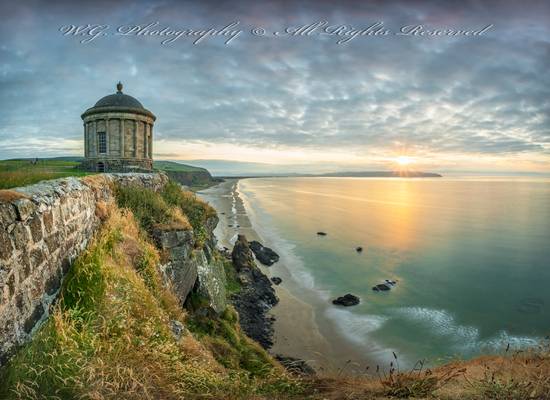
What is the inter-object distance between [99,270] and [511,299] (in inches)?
1049

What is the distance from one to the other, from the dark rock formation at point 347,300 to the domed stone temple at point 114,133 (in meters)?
19.6

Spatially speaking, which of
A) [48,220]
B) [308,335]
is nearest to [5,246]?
[48,220]

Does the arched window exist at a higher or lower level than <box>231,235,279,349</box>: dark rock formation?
higher

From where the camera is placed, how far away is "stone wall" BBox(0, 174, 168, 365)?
12.5 ft

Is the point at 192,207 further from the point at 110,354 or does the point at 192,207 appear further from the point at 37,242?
the point at 110,354

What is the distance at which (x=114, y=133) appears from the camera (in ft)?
93.0

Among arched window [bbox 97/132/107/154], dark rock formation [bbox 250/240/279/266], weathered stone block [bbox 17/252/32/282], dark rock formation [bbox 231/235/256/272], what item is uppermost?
arched window [bbox 97/132/107/154]

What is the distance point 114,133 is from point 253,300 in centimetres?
1995

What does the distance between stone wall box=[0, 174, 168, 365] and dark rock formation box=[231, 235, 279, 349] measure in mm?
11411

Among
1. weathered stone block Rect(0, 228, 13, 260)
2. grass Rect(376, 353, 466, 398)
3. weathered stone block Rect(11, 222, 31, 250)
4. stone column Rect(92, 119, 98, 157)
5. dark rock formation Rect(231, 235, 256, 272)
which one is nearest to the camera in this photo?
weathered stone block Rect(0, 228, 13, 260)

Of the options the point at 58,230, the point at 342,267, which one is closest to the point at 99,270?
the point at 58,230

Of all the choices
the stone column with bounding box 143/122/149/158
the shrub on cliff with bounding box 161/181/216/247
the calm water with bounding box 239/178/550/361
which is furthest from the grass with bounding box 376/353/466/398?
the stone column with bounding box 143/122/149/158

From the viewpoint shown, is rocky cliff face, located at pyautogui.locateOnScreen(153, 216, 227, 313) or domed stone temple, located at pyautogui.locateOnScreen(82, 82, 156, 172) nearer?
rocky cliff face, located at pyautogui.locateOnScreen(153, 216, 227, 313)

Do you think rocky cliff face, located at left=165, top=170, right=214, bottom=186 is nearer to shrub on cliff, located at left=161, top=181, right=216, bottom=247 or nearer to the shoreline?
the shoreline
